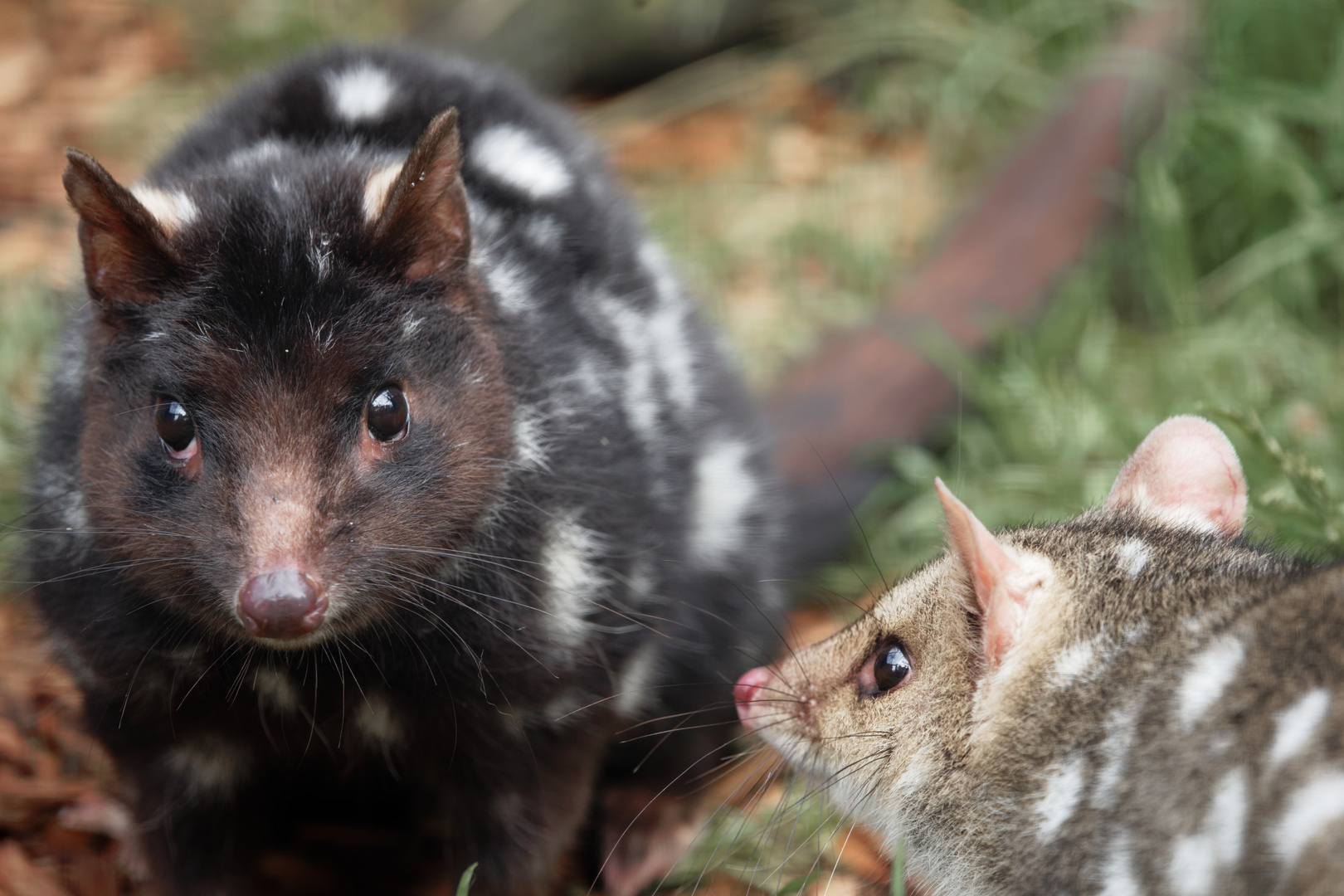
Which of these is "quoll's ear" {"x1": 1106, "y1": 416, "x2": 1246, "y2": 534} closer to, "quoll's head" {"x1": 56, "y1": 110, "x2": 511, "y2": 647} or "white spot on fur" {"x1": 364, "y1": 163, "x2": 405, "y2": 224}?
"quoll's head" {"x1": 56, "y1": 110, "x2": 511, "y2": 647}

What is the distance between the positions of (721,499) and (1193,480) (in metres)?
1.15

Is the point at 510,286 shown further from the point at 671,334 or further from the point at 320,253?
the point at 671,334

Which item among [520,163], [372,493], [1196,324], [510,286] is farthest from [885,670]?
[1196,324]

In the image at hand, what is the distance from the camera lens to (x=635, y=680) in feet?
9.68

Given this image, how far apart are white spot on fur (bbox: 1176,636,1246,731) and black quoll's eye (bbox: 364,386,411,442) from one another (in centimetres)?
134

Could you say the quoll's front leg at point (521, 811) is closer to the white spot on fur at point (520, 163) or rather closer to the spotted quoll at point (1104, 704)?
the spotted quoll at point (1104, 704)

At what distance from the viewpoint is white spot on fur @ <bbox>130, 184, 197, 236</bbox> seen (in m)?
2.41

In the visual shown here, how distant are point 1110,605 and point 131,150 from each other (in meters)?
5.20

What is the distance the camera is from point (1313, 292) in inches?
184

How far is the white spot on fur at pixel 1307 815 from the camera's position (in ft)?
5.86

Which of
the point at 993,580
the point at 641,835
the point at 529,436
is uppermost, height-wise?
the point at 529,436

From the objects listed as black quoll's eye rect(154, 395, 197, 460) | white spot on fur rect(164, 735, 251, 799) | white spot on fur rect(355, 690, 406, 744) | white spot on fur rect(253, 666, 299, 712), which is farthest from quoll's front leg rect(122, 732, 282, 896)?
black quoll's eye rect(154, 395, 197, 460)

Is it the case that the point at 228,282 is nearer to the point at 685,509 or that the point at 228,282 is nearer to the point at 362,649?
the point at 362,649

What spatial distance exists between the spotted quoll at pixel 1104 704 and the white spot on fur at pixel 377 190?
1.10 metres
